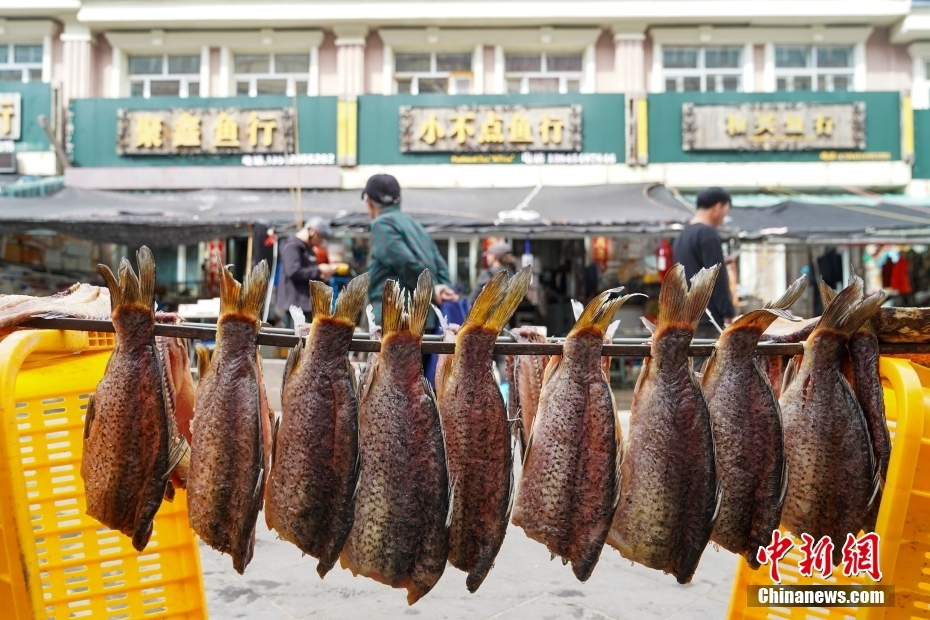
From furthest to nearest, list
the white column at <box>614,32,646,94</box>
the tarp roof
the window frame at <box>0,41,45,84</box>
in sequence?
the window frame at <box>0,41,45,84</box>, the white column at <box>614,32,646,94</box>, the tarp roof

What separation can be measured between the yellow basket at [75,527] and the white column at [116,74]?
14.1m

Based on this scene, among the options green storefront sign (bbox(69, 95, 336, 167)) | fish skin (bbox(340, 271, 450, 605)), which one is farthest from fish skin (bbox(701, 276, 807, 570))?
green storefront sign (bbox(69, 95, 336, 167))

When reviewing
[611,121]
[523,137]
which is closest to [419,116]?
[523,137]

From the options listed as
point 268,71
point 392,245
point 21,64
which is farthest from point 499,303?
point 21,64

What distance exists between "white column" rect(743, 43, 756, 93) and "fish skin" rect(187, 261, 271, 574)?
14.7m

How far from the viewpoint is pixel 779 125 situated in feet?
42.5

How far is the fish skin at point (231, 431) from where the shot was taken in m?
1.75

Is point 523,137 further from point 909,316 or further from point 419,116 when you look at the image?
point 909,316

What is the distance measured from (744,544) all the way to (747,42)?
1478cm

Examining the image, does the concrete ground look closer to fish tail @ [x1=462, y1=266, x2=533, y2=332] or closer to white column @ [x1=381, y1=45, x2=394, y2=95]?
fish tail @ [x1=462, y1=266, x2=533, y2=332]

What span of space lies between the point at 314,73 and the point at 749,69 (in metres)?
9.14

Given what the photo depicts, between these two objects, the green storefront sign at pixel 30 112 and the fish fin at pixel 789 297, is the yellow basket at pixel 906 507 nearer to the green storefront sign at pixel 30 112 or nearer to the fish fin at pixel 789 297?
the fish fin at pixel 789 297

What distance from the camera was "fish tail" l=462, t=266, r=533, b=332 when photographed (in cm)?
172

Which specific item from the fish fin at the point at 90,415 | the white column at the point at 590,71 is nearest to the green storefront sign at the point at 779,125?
the white column at the point at 590,71
